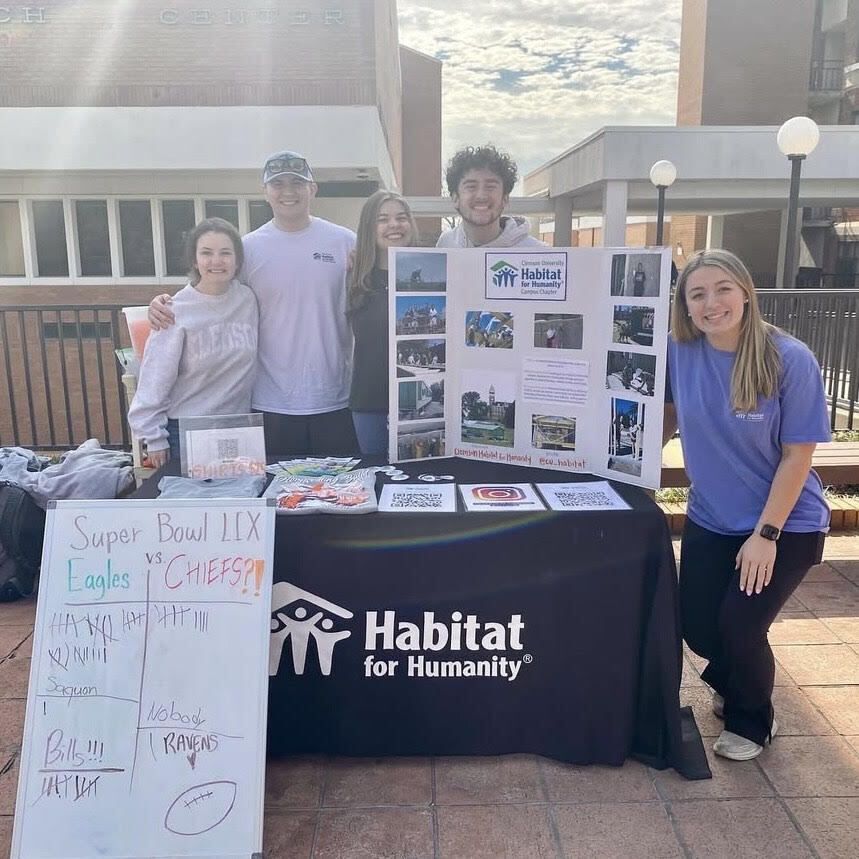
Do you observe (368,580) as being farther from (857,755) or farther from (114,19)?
(114,19)

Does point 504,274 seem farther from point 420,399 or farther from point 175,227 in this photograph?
point 175,227

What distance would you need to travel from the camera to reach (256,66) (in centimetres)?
1220

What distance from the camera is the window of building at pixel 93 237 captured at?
41.9 feet

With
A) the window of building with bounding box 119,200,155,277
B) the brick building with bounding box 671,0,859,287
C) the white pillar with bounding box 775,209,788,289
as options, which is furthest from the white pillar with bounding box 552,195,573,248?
the window of building with bounding box 119,200,155,277

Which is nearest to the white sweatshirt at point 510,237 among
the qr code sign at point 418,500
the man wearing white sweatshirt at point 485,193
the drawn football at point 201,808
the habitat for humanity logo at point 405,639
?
the man wearing white sweatshirt at point 485,193

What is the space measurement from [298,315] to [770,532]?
1.93 m

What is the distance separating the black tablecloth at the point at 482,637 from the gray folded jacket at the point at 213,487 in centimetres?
23

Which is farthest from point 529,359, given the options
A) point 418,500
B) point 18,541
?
point 18,541

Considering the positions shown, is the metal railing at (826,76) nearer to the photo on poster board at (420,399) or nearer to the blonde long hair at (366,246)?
the blonde long hair at (366,246)

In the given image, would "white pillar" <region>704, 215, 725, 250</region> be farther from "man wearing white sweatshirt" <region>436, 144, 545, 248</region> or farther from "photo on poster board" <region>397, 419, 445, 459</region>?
"photo on poster board" <region>397, 419, 445, 459</region>

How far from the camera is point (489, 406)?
2873 millimetres

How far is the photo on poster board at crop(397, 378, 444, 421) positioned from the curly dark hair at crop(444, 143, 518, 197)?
0.89 meters

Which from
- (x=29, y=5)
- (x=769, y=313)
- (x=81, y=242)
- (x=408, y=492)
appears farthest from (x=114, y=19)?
(x=408, y=492)

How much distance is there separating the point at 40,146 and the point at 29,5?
2.59m
